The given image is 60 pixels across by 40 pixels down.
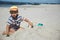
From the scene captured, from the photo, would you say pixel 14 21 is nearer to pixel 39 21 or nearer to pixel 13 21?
pixel 13 21

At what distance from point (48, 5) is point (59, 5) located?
61mm

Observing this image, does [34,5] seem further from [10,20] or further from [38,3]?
[10,20]

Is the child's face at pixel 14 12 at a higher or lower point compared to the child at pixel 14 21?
higher

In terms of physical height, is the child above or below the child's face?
below

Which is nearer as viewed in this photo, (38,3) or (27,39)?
(27,39)

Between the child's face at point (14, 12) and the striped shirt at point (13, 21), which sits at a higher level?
the child's face at point (14, 12)

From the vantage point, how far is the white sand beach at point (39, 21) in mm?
693

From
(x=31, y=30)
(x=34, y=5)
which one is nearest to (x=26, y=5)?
(x=34, y=5)

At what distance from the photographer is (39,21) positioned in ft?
2.49

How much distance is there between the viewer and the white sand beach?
69 centimetres

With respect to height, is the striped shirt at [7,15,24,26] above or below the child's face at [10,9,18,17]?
below

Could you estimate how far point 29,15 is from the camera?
768 mm

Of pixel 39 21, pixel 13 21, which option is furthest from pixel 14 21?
pixel 39 21

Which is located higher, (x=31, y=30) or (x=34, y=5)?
(x=34, y=5)
